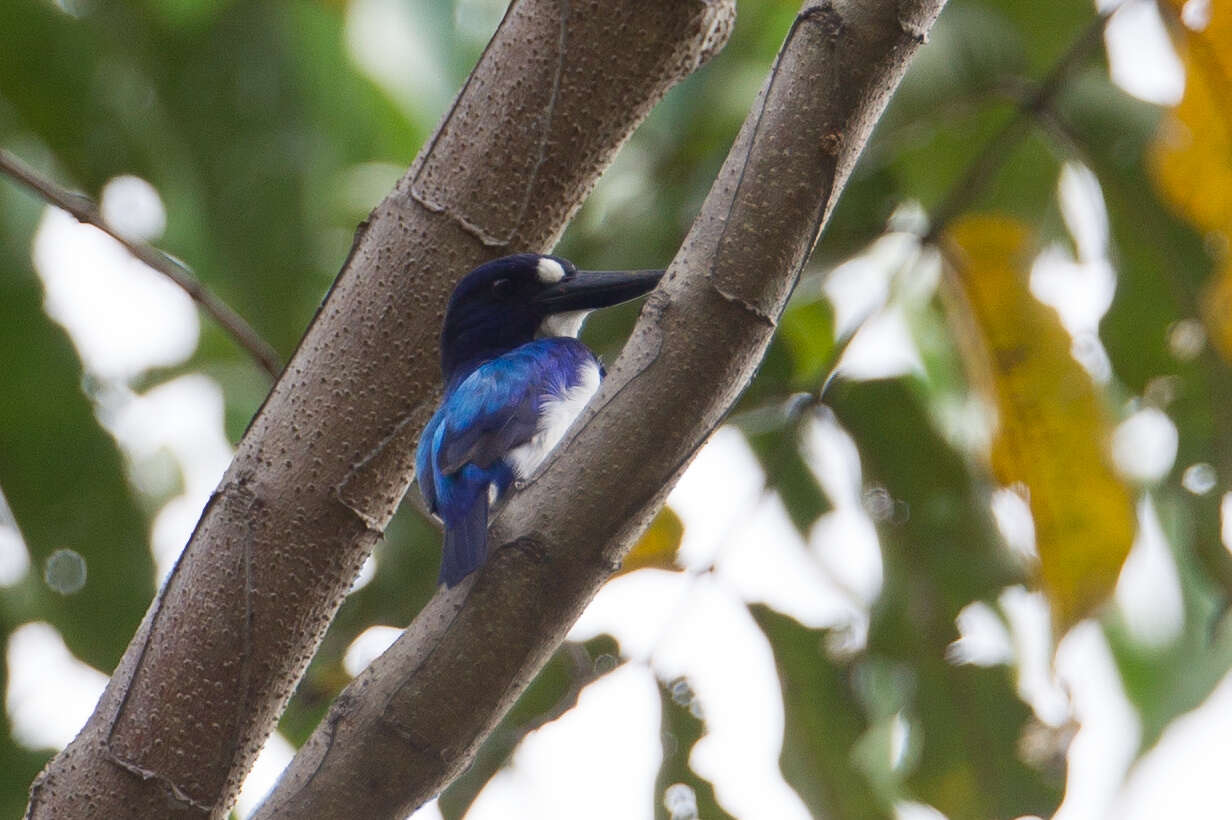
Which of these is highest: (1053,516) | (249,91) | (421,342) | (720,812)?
(249,91)

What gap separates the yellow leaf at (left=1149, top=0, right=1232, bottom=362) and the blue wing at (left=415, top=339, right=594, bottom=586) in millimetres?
1238

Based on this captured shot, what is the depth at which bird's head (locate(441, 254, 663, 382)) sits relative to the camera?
262cm

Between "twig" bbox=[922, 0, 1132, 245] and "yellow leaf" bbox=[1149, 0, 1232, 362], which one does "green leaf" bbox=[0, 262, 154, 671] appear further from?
"yellow leaf" bbox=[1149, 0, 1232, 362]

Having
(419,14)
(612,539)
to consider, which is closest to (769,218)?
(612,539)

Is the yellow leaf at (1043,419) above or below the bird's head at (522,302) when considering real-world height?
below

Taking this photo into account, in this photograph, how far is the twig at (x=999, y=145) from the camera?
257 cm

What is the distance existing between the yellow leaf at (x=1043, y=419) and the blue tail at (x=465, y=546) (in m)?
1.02

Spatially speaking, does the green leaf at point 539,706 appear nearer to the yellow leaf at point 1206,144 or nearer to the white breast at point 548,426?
the white breast at point 548,426

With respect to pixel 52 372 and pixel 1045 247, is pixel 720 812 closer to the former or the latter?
pixel 1045 247

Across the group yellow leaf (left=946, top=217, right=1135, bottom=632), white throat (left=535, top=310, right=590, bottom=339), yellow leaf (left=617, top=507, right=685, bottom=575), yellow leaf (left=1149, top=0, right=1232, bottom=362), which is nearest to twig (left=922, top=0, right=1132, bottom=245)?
yellow leaf (left=946, top=217, right=1135, bottom=632)

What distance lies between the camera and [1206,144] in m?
2.37

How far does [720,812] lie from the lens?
251cm

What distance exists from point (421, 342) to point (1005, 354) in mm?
1151

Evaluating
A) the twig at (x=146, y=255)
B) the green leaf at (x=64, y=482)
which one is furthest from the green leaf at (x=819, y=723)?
the green leaf at (x=64, y=482)
